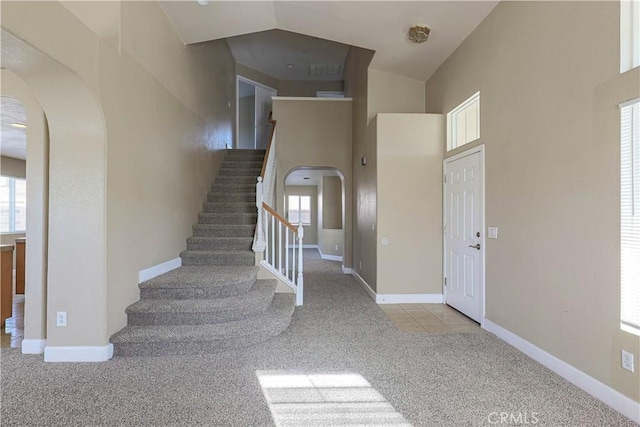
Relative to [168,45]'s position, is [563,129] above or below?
below

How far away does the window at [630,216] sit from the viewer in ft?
6.28

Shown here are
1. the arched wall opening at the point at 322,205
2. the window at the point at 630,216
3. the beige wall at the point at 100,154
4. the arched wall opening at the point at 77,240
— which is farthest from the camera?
the arched wall opening at the point at 322,205

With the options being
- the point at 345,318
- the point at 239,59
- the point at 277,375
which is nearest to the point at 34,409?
the point at 277,375

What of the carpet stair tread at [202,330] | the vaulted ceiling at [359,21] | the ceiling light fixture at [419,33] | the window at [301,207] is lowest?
the carpet stair tread at [202,330]

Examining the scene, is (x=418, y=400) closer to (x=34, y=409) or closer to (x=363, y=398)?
(x=363, y=398)

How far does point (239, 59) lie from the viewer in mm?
8180

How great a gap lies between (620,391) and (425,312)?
219cm

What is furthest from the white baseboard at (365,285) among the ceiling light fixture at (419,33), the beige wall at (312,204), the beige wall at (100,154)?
the beige wall at (312,204)

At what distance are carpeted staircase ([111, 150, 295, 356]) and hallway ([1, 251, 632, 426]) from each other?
0.41 ft

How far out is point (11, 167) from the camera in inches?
305

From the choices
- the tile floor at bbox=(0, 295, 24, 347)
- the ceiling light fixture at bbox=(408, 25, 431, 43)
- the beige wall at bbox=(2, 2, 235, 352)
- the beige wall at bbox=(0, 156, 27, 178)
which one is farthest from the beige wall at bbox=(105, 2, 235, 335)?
the beige wall at bbox=(0, 156, 27, 178)

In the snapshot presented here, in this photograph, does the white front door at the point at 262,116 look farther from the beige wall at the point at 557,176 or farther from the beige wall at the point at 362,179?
the beige wall at the point at 557,176

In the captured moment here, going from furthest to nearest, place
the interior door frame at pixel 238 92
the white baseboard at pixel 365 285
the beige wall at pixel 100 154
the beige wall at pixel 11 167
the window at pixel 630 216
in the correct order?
the interior door frame at pixel 238 92, the beige wall at pixel 11 167, the white baseboard at pixel 365 285, the beige wall at pixel 100 154, the window at pixel 630 216

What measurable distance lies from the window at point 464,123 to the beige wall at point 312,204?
815 cm
